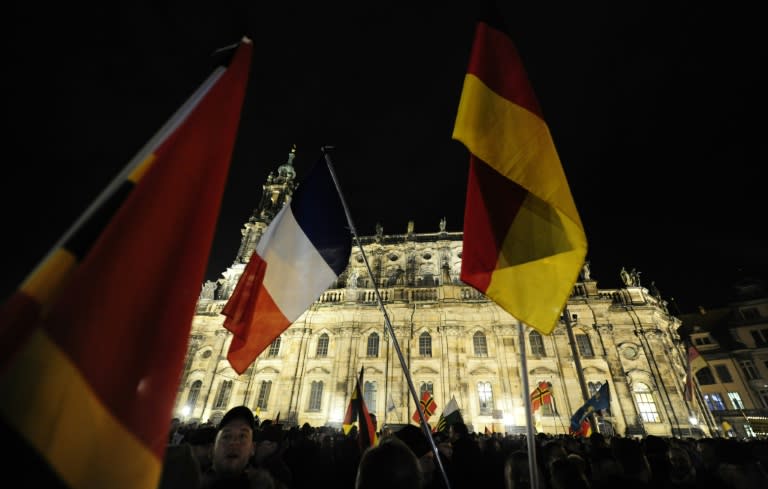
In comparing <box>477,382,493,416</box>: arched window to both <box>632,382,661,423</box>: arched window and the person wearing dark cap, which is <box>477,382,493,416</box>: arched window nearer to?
<box>632,382,661,423</box>: arched window

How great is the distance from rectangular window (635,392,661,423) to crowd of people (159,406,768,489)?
19.3 metres

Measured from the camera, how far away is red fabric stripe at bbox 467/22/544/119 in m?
4.27

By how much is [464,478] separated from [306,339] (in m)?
24.4

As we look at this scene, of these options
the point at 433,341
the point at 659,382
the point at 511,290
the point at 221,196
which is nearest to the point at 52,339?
the point at 221,196

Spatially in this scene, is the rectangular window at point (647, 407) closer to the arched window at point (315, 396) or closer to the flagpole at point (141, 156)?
the arched window at point (315, 396)

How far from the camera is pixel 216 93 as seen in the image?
2.54 m

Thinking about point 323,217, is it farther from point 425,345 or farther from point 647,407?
point 647,407

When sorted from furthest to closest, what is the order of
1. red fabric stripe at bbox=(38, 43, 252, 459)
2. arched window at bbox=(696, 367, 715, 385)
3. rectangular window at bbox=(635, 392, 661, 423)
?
arched window at bbox=(696, 367, 715, 385), rectangular window at bbox=(635, 392, 661, 423), red fabric stripe at bbox=(38, 43, 252, 459)

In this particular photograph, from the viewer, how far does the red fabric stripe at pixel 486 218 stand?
3.87m

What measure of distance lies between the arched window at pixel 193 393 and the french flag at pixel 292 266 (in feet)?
90.7

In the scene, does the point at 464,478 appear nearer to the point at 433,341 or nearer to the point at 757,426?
the point at 433,341

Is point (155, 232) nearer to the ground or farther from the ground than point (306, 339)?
nearer to the ground

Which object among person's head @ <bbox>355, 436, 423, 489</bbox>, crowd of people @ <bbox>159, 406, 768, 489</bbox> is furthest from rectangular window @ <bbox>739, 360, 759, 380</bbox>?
person's head @ <bbox>355, 436, 423, 489</bbox>

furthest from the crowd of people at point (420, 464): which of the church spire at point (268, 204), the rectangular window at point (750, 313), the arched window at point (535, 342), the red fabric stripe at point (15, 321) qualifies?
the rectangular window at point (750, 313)
